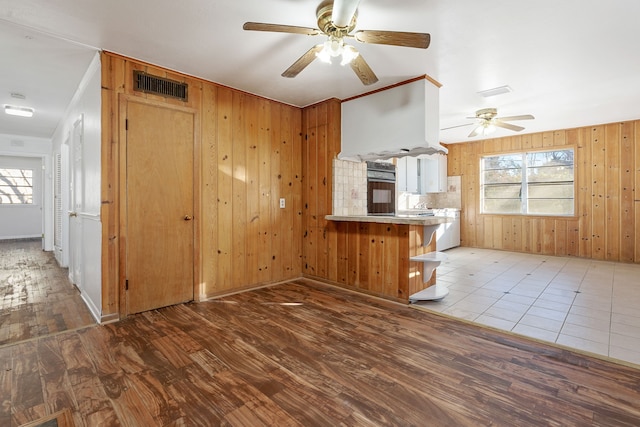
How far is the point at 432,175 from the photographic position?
23.9 ft

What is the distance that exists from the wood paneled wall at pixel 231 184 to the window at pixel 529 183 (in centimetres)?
510

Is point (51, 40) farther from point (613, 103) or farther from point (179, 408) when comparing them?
point (613, 103)

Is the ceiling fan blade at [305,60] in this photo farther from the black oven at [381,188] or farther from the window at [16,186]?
the window at [16,186]

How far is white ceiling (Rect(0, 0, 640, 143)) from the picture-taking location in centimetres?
221

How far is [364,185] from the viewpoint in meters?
4.46

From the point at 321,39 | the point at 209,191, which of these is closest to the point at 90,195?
the point at 209,191

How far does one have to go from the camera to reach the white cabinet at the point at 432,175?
7254 mm

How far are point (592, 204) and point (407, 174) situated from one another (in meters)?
3.54

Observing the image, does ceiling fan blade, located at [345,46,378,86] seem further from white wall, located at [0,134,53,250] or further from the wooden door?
white wall, located at [0,134,53,250]

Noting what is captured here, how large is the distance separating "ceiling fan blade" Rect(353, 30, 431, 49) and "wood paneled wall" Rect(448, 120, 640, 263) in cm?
579

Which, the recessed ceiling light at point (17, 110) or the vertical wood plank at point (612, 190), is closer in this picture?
the recessed ceiling light at point (17, 110)

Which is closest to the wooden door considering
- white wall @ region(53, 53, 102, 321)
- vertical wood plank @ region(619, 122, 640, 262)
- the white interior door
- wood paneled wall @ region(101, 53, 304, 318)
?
wood paneled wall @ region(101, 53, 304, 318)

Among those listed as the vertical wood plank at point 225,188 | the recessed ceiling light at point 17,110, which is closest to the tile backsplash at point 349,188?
the vertical wood plank at point 225,188

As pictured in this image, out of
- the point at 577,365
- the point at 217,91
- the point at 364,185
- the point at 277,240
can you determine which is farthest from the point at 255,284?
the point at 577,365
